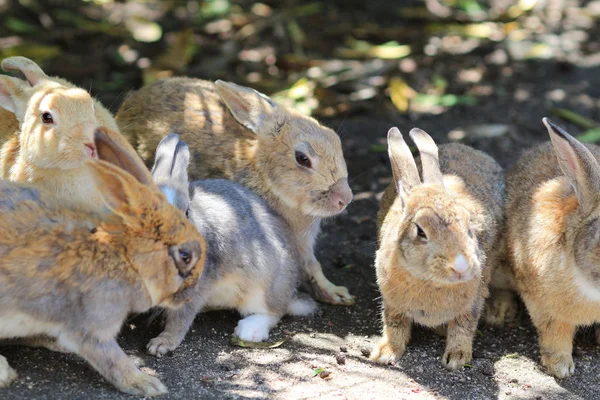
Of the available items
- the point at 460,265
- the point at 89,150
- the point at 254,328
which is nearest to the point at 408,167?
the point at 460,265

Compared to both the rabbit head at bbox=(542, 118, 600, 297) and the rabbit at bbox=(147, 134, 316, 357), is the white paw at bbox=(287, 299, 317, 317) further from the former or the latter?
the rabbit head at bbox=(542, 118, 600, 297)

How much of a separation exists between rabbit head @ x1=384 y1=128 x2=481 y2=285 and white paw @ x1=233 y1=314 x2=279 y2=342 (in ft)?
3.42

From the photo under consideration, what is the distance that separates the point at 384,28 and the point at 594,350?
574cm

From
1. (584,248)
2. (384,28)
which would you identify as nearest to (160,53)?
(384,28)

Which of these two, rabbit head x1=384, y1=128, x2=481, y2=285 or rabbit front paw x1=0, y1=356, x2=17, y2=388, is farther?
rabbit head x1=384, y1=128, x2=481, y2=285

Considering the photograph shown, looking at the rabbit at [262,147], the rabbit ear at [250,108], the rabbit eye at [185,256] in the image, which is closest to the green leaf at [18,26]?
the rabbit at [262,147]

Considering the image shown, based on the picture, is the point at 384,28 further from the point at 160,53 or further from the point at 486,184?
the point at 486,184

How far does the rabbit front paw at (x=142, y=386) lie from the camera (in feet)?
15.1

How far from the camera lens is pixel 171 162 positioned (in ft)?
17.6

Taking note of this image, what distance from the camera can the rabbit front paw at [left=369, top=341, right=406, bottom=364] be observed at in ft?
17.9

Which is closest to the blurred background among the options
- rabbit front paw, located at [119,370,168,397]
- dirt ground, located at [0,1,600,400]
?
dirt ground, located at [0,1,600,400]

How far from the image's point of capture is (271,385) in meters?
4.95

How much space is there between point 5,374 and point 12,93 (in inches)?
78.1

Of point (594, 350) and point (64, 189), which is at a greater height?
point (64, 189)
